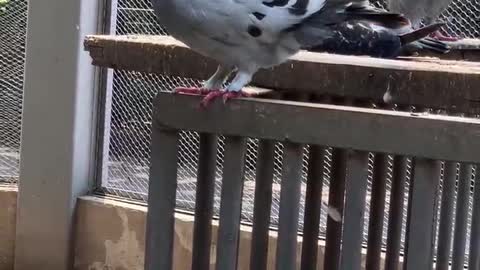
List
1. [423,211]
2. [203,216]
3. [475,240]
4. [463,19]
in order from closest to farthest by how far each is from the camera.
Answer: [423,211] < [203,216] < [475,240] < [463,19]

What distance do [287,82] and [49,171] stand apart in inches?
Answer: 86.6

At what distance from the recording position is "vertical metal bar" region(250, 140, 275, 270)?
217 centimetres

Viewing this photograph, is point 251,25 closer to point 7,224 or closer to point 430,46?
point 430,46

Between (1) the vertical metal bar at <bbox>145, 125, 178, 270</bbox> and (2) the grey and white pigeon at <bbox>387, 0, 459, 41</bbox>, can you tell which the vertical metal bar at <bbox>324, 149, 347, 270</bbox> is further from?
(2) the grey and white pigeon at <bbox>387, 0, 459, 41</bbox>

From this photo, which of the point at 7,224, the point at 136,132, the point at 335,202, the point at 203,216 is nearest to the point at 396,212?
the point at 335,202

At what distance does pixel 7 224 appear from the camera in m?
4.20

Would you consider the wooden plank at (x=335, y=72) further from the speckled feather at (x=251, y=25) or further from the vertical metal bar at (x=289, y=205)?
the vertical metal bar at (x=289, y=205)

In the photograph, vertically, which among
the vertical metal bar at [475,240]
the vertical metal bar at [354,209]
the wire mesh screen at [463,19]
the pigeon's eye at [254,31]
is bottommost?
the vertical metal bar at [475,240]

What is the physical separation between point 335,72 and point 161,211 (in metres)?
0.55

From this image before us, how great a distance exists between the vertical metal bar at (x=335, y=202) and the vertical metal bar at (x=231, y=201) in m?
0.72

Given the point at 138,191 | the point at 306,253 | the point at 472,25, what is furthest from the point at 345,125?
the point at 138,191

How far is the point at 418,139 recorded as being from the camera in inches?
66.6

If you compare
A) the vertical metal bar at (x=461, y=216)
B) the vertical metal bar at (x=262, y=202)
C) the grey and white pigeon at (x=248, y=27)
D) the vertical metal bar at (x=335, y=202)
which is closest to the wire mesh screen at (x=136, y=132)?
the vertical metal bar at (x=335, y=202)

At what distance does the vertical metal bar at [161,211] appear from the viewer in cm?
203
